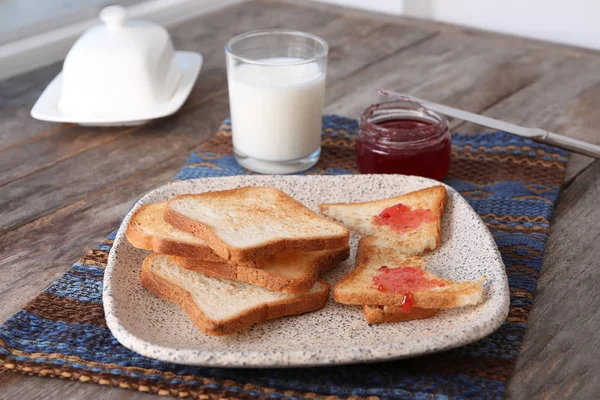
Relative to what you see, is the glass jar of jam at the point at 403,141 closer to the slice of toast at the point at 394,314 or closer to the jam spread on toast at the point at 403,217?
the jam spread on toast at the point at 403,217

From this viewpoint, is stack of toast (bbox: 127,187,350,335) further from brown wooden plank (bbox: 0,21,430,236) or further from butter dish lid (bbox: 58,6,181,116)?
butter dish lid (bbox: 58,6,181,116)

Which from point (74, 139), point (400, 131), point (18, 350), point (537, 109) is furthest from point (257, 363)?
point (537, 109)

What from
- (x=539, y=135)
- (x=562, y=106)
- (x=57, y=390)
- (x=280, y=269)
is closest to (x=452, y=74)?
(x=562, y=106)

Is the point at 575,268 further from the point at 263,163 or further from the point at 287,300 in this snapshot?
the point at 263,163

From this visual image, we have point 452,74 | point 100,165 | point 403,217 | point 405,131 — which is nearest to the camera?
point 403,217

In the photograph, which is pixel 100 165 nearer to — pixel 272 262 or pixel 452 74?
pixel 272 262

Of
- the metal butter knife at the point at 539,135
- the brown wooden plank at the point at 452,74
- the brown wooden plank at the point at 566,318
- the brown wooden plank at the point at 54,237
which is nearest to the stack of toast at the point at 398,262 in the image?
the brown wooden plank at the point at 566,318
